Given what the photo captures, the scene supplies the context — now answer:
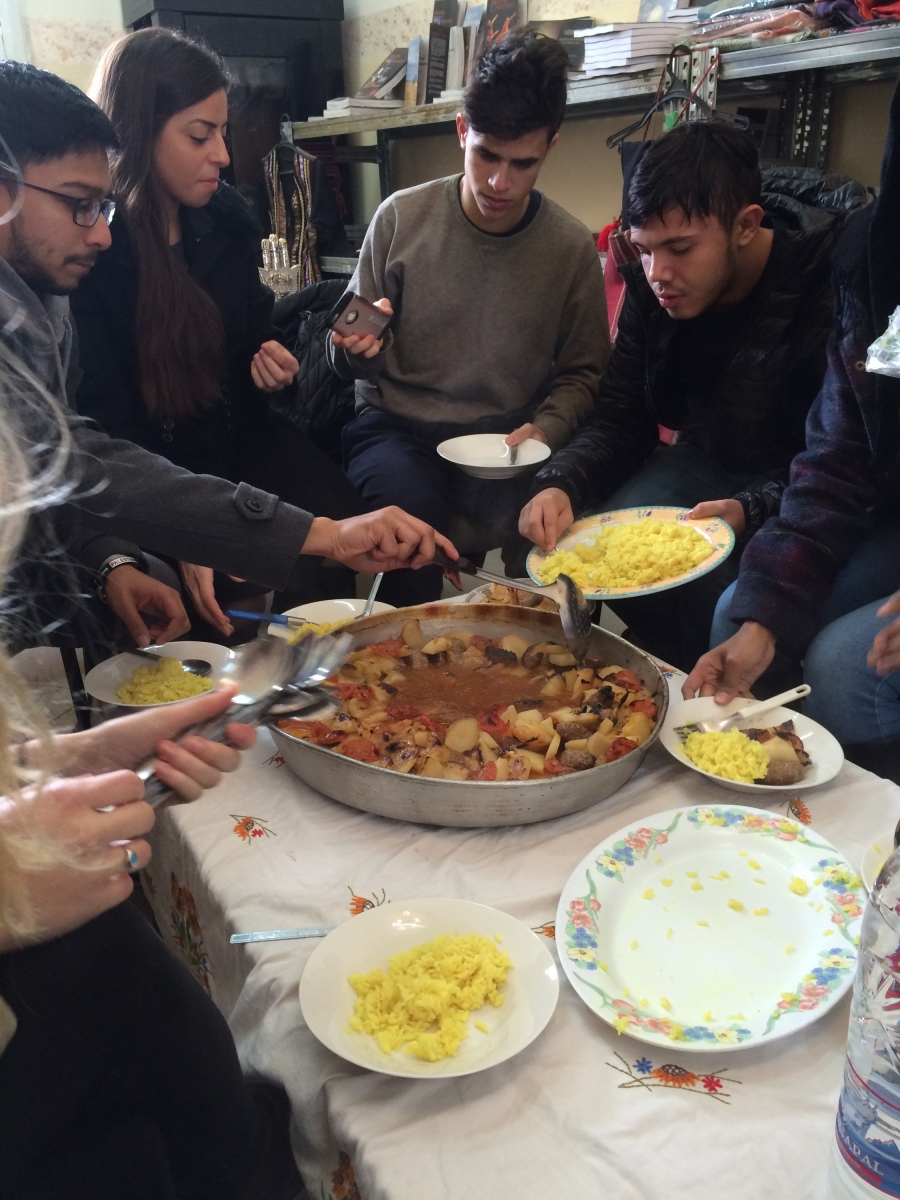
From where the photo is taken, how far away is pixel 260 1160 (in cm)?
93

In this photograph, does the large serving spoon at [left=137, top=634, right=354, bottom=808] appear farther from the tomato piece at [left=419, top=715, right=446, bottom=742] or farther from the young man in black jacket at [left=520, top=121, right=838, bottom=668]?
the young man in black jacket at [left=520, top=121, right=838, bottom=668]

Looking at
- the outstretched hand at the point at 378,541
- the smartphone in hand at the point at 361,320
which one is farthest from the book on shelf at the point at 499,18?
the outstretched hand at the point at 378,541

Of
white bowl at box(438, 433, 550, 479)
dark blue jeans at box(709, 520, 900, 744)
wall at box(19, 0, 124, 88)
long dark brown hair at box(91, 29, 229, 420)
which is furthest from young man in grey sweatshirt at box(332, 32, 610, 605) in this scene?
wall at box(19, 0, 124, 88)

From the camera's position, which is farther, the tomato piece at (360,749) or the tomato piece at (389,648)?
the tomato piece at (389,648)

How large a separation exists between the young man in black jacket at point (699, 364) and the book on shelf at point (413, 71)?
86.5 inches

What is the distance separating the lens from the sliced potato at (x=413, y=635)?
1384mm

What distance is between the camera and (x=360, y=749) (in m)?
1.11

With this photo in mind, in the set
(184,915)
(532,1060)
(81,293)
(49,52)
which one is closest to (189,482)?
(184,915)

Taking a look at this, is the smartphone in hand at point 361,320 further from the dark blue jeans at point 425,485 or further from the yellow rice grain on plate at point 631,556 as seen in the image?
the yellow rice grain on plate at point 631,556

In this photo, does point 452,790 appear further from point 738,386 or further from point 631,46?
point 631,46

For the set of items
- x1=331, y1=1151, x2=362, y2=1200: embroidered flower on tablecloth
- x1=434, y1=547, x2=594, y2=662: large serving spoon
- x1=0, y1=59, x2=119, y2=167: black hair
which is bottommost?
x1=331, y1=1151, x2=362, y2=1200: embroidered flower on tablecloth

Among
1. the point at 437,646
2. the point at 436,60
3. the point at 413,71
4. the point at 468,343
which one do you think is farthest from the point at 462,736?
the point at 413,71

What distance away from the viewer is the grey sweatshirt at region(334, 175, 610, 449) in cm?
246

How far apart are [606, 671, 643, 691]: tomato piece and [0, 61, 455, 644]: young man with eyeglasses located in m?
0.35
